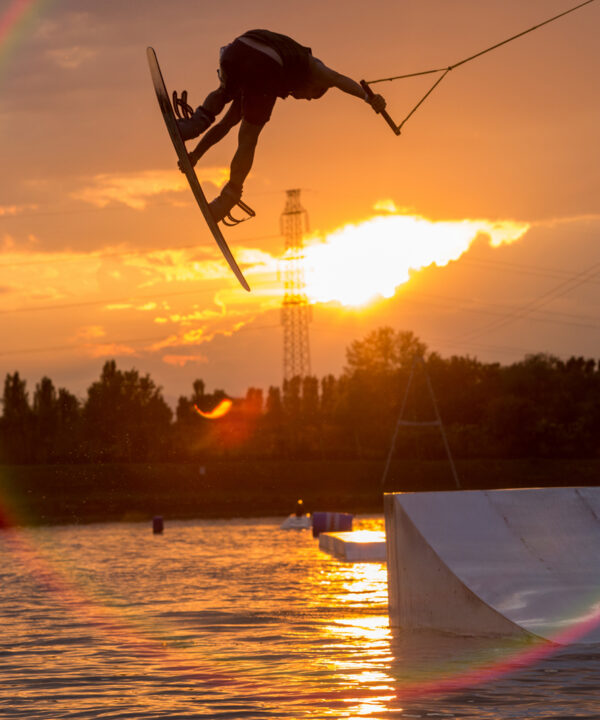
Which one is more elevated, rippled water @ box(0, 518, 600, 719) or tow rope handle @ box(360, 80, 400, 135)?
tow rope handle @ box(360, 80, 400, 135)

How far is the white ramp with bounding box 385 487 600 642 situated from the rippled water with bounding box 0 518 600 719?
16.7 inches

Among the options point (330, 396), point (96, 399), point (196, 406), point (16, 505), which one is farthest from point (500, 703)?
point (330, 396)

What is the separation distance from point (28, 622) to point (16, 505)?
191ft

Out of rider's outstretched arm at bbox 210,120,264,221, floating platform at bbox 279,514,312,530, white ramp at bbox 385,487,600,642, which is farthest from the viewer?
floating platform at bbox 279,514,312,530

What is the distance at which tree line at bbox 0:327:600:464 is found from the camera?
104312mm

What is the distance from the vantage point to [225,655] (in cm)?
1298

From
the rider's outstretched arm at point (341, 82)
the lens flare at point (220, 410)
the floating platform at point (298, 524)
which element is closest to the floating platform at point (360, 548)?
the floating platform at point (298, 524)

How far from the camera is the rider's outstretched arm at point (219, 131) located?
9930 mm

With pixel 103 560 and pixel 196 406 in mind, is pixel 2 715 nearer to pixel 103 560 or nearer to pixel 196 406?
pixel 103 560

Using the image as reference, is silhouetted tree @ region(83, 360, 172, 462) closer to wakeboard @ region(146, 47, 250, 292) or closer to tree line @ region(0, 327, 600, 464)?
tree line @ region(0, 327, 600, 464)

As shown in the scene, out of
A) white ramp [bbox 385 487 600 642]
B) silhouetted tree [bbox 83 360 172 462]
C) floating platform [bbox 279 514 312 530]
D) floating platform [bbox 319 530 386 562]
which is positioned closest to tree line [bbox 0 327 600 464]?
silhouetted tree [bbox 83 360 172 462]

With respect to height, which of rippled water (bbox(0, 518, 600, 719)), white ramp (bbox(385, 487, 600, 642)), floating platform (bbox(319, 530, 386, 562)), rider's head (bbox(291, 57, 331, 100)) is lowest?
rippled water (bbox(0, 518, 600, 719))

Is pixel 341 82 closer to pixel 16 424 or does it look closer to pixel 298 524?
pixel 298 524

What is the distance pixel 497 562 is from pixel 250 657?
3501 mm
